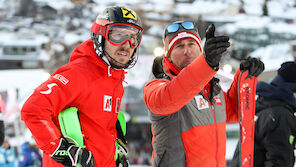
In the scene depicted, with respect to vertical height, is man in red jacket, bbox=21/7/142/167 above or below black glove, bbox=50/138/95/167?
above

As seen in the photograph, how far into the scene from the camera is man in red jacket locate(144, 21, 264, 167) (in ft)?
5.30

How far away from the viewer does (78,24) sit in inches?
2901

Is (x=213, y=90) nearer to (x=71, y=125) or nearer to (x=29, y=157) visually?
(x=71, y=125)

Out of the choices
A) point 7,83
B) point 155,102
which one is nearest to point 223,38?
point 155,102

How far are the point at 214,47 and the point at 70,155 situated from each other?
0.96m

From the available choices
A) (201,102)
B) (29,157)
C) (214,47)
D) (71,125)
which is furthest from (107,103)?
(29,157)

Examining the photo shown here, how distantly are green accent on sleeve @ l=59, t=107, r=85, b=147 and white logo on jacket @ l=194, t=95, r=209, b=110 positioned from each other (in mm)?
749

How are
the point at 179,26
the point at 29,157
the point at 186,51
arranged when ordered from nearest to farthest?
the point at 186,51 < the point at 179,26 < the point at 29,157

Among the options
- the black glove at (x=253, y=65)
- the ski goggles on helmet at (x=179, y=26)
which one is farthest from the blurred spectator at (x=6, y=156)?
the black glove at (x=253, y=65)

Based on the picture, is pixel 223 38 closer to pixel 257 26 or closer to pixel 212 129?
pixel 212 129

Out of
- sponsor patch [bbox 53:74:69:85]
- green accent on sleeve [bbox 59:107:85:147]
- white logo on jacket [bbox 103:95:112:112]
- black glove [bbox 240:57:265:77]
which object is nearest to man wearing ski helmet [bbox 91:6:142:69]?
white logo on jacket [bbox 103:95:112:112]

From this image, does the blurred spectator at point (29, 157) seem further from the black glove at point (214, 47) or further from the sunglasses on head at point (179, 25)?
the black glove at point (214, 47)

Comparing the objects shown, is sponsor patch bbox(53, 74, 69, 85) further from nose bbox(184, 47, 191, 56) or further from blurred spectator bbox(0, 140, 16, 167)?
blurred spectator bbox(0, 140, 16, 167)

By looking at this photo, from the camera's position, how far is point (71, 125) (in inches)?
67.1
